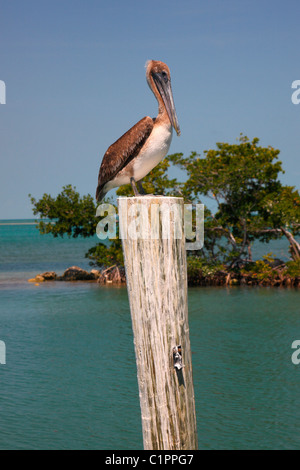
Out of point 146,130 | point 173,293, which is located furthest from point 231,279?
point 173,293

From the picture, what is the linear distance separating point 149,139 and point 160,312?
2.60m

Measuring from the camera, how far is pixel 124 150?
714 cm

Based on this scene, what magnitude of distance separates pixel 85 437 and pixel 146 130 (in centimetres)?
629

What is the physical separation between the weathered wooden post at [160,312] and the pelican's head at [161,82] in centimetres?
205

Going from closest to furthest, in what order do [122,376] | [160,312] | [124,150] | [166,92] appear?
[160,312] < [166,92] < [124,150] < [122,376]

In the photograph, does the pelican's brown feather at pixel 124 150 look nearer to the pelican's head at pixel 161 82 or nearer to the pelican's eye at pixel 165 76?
the pelican's head at pixel 161 82

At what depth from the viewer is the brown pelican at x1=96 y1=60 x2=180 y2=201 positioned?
22.1 ft

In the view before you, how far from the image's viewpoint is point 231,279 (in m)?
29.4

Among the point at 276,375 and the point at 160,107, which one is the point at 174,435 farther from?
the point at 276,375

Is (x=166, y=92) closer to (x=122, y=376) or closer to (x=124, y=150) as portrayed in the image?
(x=124, y=150)

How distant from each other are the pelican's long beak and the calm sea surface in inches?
245

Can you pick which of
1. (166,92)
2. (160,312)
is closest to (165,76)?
(166,92)

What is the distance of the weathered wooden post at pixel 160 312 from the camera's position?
4879 millimetres

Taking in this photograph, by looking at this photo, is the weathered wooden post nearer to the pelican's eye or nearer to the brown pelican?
the brown pelican
